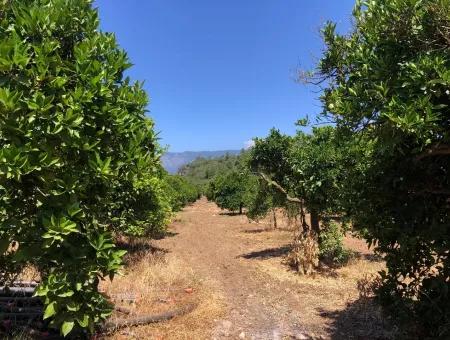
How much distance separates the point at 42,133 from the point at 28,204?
0.94m

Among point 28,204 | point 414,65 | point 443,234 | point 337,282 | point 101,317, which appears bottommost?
point 337,282

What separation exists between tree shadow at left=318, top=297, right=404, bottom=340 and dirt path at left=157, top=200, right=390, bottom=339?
40 millimetres

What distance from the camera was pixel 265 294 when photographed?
10094 millimetres

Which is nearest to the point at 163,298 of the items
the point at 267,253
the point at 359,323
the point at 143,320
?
the point at 143,320

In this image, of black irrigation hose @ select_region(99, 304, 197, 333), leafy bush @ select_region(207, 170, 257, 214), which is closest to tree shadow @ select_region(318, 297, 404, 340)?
black irrigation hose @ select_region(99, 304, 197, 333)

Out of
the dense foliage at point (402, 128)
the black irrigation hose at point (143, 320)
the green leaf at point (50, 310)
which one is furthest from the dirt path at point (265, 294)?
the green leaf at point (50, 310)

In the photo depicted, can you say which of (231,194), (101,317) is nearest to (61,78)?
(101,317)

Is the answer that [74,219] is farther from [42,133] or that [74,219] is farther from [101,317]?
[101,317]

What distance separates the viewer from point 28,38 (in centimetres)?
425

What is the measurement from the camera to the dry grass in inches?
277

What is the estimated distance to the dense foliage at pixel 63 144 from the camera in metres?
3.87

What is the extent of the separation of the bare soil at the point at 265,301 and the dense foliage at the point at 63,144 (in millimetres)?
2769

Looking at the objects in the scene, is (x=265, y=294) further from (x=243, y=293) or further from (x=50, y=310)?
(x=50, y=310)

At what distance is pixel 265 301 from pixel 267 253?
7094 millimetres
